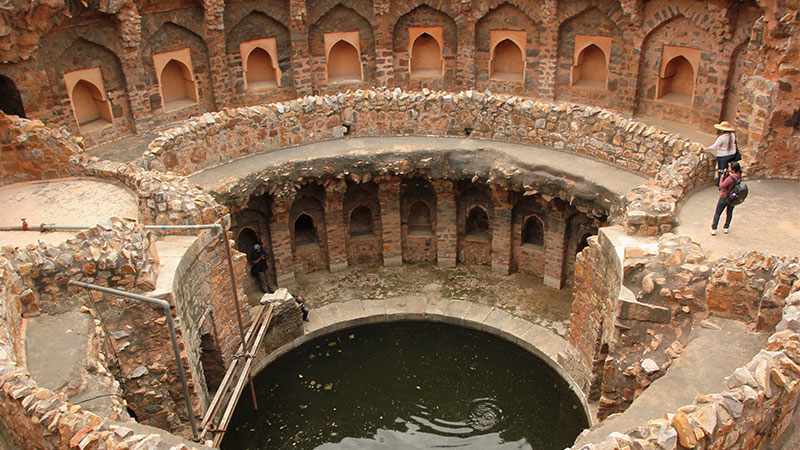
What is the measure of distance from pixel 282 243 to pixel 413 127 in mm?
4008

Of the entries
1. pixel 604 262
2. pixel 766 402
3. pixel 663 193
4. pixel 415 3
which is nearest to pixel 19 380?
pixel 766 402

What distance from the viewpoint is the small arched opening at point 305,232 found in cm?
1703

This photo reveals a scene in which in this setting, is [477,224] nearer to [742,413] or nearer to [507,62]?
[507,62]

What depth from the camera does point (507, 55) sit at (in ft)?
69.3

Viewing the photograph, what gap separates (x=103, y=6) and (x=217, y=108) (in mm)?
4510

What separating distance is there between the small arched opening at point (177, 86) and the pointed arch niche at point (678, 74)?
12.7 meters

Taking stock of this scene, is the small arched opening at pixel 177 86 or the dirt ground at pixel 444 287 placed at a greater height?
the small arched opening at pixel 177 86

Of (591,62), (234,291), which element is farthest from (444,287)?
(591,62)

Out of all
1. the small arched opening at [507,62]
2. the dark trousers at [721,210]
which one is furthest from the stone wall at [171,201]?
the small arched opening at [507,62]

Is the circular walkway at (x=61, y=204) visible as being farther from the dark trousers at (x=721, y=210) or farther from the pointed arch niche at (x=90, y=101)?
the dark trousers at (x=721, y=210)

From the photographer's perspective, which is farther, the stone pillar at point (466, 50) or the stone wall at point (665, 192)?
the stone pillar at point (466, 50)

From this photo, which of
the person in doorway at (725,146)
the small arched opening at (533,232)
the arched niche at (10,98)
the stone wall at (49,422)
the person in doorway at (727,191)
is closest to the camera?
the stone wall at (49,422)

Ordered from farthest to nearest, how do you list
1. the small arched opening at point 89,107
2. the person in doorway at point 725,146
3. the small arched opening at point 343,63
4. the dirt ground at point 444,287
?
the small arched opening at point 343,63 < the small arched opening at point 89,107 < the dirt ground at point 444,287 < the person in doorway at point 725,146

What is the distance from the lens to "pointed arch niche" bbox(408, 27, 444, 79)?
20922mm
